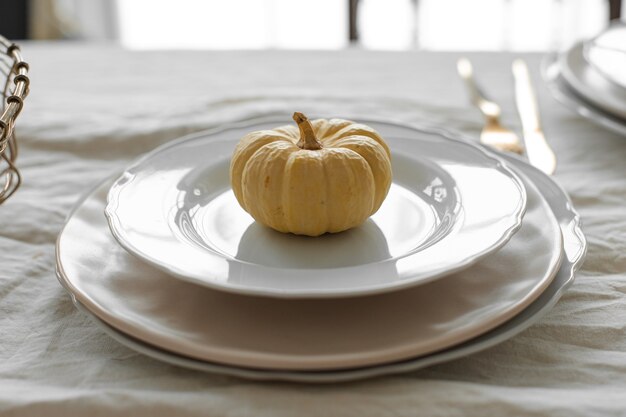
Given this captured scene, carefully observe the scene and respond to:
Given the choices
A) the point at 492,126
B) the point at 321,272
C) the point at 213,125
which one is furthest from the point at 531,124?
the point at 321,272

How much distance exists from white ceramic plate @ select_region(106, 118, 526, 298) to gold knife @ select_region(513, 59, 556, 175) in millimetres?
129

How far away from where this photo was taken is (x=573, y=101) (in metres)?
0.84

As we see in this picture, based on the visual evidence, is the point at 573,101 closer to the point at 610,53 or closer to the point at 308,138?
the point at 610,53

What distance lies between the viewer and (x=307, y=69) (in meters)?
1.12

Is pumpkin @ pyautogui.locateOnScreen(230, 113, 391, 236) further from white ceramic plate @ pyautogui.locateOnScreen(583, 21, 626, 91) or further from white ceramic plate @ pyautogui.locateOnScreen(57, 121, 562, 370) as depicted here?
white ceramic plate @ pyautogui.locateOnScreen(583, 21, 626, 91)

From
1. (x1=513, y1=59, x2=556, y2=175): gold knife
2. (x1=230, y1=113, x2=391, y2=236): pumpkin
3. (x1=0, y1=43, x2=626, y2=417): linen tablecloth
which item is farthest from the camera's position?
(x1=513, y1=59, x2=556, y2=175): gold knife

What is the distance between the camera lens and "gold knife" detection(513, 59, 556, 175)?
0.77 m

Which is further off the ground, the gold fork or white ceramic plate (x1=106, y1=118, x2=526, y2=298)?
white ceramic plate (x1=106, y1=118, x2=526, y2=298)

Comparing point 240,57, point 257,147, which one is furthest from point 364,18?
point 257,147

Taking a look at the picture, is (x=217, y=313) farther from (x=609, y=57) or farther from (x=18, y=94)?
(x=609, y=57)

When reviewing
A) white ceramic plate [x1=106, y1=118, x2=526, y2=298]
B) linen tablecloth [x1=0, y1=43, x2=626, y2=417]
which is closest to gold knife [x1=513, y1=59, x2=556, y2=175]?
linen tablecloth [x1=0, y1=43, x2=626, y2=417]

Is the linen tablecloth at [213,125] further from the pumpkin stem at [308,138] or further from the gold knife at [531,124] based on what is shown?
the pumpkin stem at [308,138]

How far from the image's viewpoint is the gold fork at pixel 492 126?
0.80m

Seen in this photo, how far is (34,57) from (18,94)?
2.32ft
